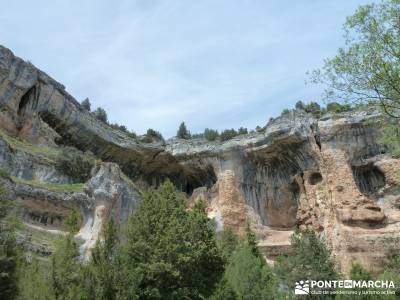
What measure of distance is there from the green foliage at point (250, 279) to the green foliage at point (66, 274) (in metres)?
9.38

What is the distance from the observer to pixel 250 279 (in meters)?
24.2

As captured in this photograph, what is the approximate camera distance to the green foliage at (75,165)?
3678cm

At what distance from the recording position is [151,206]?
61.3 feet

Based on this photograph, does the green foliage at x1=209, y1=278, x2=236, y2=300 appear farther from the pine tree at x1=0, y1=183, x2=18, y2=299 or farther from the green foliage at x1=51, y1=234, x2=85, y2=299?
the pine tree at x1=0, y1=183, x2=18, y2=299

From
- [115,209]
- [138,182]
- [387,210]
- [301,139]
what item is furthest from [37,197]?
[387,210]

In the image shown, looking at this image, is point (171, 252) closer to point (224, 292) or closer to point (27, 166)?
point (224, 292)

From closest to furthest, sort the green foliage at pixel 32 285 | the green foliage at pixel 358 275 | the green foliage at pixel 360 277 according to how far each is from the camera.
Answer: the green foliage at pixel 32 285, the green foliage at pixel 360 277, the green foliage at pixel 358 275

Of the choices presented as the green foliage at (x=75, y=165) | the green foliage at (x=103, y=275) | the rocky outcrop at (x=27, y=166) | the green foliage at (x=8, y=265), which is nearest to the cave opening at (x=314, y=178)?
the green foliage at (x=75, y=165)

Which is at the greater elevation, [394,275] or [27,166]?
[27,166]

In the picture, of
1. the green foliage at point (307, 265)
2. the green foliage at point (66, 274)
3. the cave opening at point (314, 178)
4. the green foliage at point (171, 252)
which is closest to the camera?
the green foliage at point (66, 274)

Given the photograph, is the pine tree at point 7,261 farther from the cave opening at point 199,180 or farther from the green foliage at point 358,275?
the cave opening at point 199,180

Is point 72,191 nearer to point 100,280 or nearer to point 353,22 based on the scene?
point 100,280

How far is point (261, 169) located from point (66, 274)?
3476 cm

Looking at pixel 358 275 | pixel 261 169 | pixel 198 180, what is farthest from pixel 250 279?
pixel 198 180
